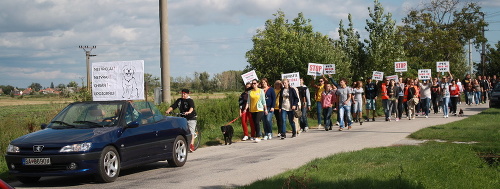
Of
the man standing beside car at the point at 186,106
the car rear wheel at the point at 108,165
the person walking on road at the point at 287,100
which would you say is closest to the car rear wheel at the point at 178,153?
the car rear wheel at the point at 108,165

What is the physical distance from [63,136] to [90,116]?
3.30 ft

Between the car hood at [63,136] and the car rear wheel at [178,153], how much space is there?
193 cm

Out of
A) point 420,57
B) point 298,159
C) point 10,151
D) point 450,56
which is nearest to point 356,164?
point 298,159

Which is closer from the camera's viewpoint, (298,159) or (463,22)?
(298,159)

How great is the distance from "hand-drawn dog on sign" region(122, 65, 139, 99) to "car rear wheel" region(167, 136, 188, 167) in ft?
5.96

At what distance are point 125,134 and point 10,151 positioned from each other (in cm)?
194

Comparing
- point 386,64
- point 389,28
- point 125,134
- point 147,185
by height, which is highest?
point 389,28

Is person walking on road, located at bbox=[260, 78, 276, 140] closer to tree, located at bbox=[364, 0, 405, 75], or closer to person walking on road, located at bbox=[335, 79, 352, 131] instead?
person walking on road, located at bbox=[335, 79, 352, 131]

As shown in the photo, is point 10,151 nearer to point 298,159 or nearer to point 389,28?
point 298,159

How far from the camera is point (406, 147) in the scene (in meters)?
13.7

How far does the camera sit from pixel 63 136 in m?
10.1

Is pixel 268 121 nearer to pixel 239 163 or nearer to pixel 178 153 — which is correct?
pixel 239 163

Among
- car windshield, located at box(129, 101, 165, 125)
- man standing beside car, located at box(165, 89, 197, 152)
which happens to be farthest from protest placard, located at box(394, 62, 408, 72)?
car windshield, located at box(129, 101, 165, 125)

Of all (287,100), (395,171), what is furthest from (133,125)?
(287,100)
